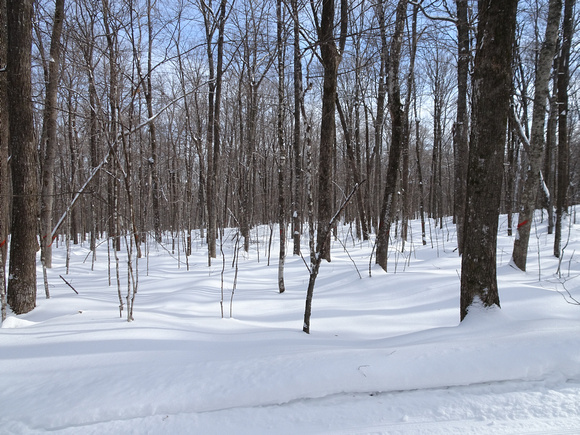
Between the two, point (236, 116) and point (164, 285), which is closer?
point (164, 285)

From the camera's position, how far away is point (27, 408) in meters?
2.07

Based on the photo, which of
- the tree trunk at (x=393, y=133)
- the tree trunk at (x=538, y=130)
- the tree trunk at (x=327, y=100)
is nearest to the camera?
the tree trunk at (x=327, y=100)

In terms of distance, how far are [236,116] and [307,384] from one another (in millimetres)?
20631

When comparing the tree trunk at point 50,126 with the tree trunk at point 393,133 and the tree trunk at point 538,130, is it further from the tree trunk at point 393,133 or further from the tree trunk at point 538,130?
the tree trunk at point 538,130

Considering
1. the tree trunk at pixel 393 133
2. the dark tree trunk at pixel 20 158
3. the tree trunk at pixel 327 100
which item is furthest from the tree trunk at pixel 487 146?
the dark tree trunk at pixel 20 158

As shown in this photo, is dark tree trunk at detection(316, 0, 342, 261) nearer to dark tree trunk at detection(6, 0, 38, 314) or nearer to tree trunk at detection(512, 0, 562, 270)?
tree trunk at detection(512, 0, 562, 270)

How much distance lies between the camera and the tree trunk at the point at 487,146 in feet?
9.93

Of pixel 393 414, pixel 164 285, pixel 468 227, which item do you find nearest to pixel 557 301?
pixel 468 227

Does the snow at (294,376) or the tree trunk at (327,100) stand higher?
the tree trunk at (327,100)

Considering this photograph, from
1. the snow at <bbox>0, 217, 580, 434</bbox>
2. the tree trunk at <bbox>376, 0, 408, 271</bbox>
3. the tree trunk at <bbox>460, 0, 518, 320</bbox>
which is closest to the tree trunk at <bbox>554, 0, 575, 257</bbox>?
the tree trunk at <bbox>376, 0, 408, 271</bbox>

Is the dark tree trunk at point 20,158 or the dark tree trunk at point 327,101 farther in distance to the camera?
Answer: the dark tree trunk at point 327,101

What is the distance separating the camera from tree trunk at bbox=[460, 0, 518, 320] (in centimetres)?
303

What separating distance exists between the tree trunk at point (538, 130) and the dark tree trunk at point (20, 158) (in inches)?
315

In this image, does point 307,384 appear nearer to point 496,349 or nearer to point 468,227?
point 496,349
